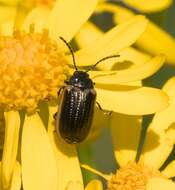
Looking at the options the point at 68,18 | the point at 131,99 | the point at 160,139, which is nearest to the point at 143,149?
the point at 160,139

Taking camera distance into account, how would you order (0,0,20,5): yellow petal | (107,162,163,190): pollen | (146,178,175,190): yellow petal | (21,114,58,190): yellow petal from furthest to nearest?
1. (0,0,20,5): yellow petal
2. (107,162,163,190): pollen
3. (21,114,58,190): yellow petal
4. (146,178,175,190): yellow petal

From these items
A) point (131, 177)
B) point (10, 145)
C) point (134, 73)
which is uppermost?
point (134, 73)

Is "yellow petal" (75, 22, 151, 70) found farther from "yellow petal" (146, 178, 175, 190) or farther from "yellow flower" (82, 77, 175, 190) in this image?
"yellow petal" (146, 178, 175, 190)

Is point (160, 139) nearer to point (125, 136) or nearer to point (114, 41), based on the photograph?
point (125, 136)

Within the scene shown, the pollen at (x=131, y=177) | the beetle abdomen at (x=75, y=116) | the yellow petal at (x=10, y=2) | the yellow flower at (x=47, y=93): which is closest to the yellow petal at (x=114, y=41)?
the yellow flower at (x=47, y=93)

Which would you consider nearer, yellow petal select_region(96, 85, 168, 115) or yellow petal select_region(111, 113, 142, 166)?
yellow petal select_region(96, 85, 168, 115)

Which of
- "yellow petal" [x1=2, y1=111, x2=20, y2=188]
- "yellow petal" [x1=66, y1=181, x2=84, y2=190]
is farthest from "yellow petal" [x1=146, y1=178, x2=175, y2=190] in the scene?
"yellow petal" [x1=2, y1=111, x2=20, y2=188]

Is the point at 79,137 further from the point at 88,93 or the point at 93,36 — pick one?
the point at 93,36

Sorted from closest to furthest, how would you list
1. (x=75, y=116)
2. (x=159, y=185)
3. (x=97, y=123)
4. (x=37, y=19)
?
1. (x=159, y=185)
2. (x=75, y=116)
3. (x=97, y=123)
4. (x=37, y=19)
